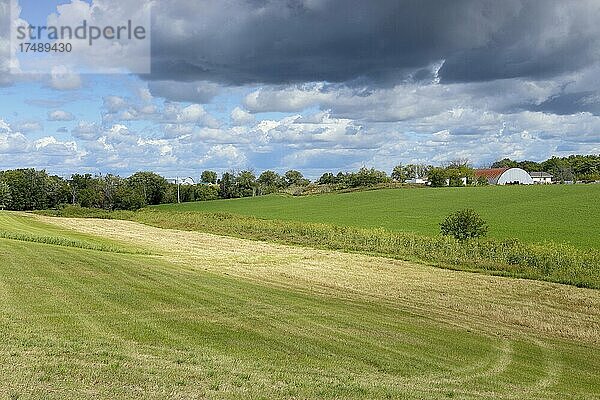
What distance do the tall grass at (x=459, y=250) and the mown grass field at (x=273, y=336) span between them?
4776 millimetres

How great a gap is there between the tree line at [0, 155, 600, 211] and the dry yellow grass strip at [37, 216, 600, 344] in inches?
3628

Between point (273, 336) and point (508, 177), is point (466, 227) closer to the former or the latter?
point (273, 336)

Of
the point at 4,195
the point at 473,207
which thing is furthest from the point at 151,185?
the point at 473,207

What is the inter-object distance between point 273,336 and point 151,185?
139405 mm

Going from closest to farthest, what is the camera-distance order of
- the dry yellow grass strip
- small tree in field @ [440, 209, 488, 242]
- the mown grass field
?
the mown grass field → the dry yellow grass strip → small tree in field @ [440, 209, 488, 242]

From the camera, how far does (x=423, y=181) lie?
17912 centimetres

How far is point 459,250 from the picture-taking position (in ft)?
132

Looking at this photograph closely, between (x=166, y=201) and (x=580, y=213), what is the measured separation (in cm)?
10374

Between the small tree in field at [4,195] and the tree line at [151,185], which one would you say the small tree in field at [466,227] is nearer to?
the tree line at [151,185]

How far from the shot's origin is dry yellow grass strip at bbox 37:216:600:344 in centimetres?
2019

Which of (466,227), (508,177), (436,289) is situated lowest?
(436,289)

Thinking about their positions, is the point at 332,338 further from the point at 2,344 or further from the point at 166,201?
the point at 166,201

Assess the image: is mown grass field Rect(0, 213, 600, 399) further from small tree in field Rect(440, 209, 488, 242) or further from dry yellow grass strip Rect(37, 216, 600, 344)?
small tree in field Rect(440, 209, 488, 242)

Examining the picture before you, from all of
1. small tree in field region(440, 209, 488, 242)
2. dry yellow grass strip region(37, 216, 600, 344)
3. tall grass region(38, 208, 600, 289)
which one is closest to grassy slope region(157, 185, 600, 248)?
small tree in field region(440, 209, 488, 242)
